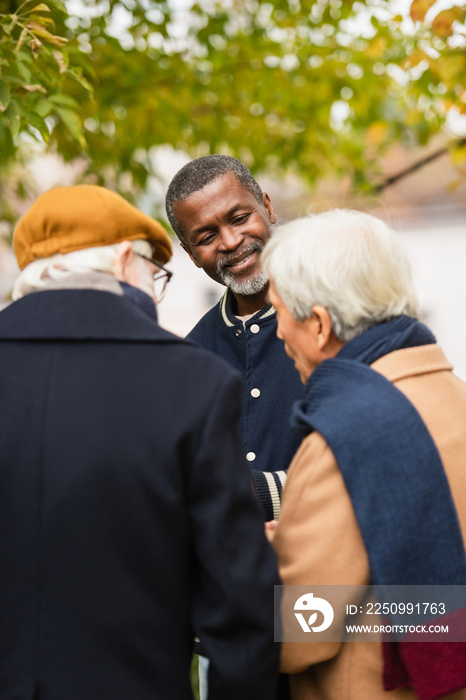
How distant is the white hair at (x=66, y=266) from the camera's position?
5.32ft

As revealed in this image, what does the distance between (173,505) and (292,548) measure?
0.32 meters

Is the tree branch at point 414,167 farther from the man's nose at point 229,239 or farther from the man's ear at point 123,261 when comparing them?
the man's ear at point 123,261

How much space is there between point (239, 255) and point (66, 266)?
1.14 meters

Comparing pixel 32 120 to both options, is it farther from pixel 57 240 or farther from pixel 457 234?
pixel 457 234

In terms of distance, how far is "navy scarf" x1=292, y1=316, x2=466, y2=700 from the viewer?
1576 mm

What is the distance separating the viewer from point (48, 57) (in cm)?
243

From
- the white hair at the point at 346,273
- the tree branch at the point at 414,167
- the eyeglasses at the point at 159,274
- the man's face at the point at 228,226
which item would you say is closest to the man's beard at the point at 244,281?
the man's face at the point at 228,226

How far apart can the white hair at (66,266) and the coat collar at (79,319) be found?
2.6 inches

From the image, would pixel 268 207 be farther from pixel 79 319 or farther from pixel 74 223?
pixel 79 319

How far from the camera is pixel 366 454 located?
1.59 m

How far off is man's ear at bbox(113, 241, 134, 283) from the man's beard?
0.96 metres

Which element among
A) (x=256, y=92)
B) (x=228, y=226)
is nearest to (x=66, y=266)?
(x=228, y=226)
